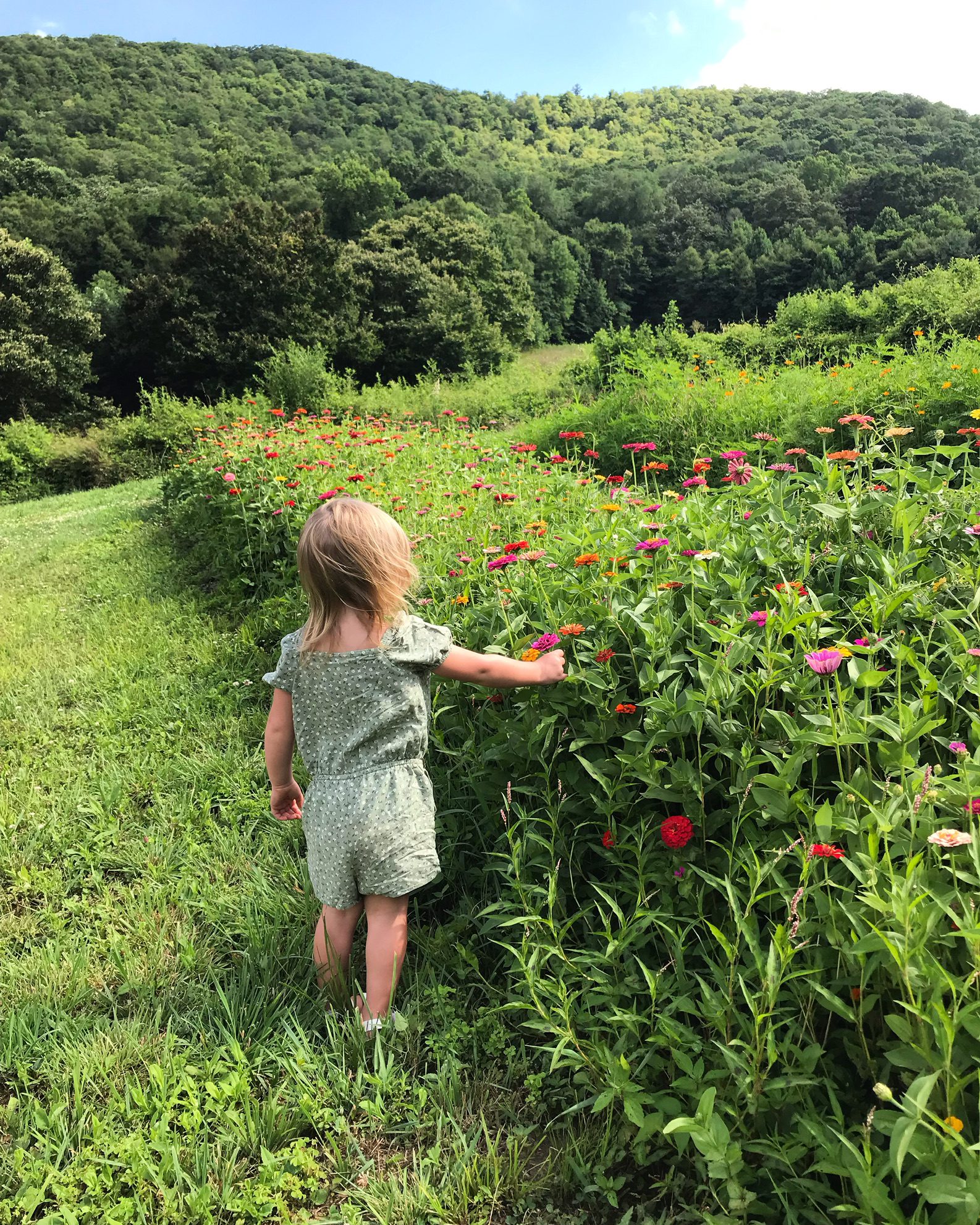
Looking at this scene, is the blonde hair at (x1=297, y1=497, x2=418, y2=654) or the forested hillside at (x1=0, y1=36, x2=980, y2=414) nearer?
the blonde hair at (x1=297, y1=497, x2=418, y2=654)

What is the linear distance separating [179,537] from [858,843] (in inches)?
283

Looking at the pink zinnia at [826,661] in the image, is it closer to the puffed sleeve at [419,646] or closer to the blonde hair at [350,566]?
the puffed sleeve at [419,646]

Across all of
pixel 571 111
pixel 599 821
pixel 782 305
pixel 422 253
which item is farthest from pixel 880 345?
pixel 571 111

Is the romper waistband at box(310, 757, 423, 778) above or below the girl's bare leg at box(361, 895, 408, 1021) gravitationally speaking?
above

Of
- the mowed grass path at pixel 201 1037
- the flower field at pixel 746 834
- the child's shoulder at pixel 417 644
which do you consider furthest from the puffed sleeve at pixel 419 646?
the mowed grass path at pixel 201 1037

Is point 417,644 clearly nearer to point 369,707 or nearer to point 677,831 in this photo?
point 369,707

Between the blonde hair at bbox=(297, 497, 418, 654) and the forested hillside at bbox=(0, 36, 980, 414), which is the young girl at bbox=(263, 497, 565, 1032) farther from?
the forested hillside at bbox=(0, 36, 980, 414)

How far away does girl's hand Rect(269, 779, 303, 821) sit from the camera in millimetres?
1993

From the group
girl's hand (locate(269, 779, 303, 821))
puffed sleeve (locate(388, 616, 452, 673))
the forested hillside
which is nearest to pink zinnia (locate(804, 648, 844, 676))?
puffed sleeve (locate(388, 616, 452, 673))

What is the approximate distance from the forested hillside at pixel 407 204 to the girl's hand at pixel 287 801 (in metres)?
22.7

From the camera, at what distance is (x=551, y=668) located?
1786 mm

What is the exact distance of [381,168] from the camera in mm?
35250

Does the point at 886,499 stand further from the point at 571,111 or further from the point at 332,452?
the point at 571,111

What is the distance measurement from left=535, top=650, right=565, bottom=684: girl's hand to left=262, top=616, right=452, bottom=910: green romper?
0.24 meters
